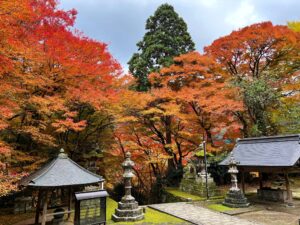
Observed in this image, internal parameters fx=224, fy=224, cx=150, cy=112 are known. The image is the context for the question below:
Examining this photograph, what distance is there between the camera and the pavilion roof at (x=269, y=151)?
11031 mm

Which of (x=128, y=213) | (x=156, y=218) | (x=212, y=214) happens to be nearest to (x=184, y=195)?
(x=212, y=214)

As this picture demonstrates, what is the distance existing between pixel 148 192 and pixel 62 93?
441 inches

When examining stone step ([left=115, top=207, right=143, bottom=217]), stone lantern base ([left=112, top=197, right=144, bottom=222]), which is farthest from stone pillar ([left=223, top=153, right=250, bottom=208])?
stone step ([left=115, top=207, right=143, bottom=217])

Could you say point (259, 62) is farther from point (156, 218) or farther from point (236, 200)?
point (156, 218)

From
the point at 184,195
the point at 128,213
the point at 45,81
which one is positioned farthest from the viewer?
the point at 184,195

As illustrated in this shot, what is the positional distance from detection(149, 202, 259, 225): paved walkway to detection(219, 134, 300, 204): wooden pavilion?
3.48 m

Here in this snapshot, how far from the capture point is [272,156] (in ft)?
38.9

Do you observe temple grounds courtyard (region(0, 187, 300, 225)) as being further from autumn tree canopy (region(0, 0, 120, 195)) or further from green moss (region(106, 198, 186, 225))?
autumn tree canopy (region(0, 0, 120, 195))

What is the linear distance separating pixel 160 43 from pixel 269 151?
11.9 m

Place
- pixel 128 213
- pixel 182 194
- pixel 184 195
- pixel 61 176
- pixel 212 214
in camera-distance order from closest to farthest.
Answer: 1. pixel 61 176
2. pixel 128 213
3. pixel 212 214
4. pixel 184 195
5. pixel 182 194

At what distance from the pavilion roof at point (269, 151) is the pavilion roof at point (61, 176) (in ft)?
27.2

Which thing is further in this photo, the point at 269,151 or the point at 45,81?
the point at 269,151

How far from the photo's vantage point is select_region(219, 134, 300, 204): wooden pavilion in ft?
36.1

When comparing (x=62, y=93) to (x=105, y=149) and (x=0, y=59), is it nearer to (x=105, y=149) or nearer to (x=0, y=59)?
(x=0, y=59)
